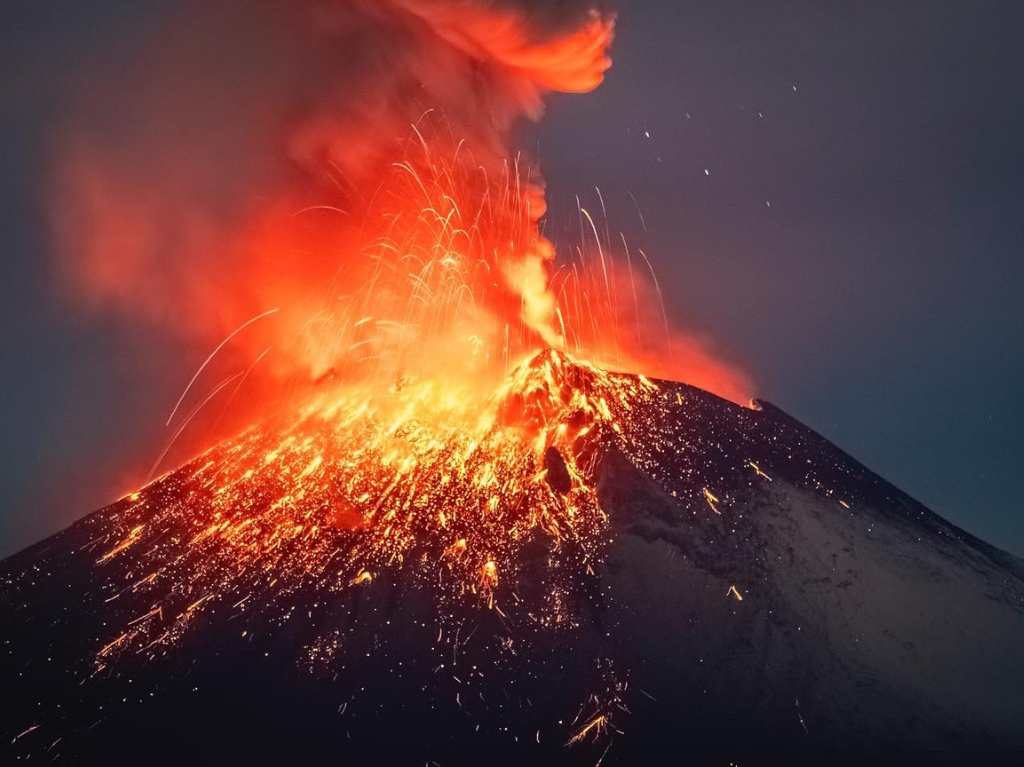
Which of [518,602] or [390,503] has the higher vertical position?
[390,503]

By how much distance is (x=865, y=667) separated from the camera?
904 inches

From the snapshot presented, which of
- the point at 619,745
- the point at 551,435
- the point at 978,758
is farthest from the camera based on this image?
the point at 551,435

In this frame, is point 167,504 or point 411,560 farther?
point 167,504

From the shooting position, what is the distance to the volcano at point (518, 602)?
1839 cm

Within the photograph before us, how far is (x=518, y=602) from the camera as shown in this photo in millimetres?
22562

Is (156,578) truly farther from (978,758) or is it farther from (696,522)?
(978,758)

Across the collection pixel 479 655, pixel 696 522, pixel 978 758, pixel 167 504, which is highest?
pixel 696 522

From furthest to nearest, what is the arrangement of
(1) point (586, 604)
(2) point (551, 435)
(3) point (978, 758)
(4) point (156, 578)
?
(2) point (551, 435)
(4) point (156, 578)
(1) point (586, 604)
(3) point (978, 758)

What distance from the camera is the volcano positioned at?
18.4 metres

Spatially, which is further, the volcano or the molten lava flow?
the molten lava flow

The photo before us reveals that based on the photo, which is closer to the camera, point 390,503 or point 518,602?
point 518,602

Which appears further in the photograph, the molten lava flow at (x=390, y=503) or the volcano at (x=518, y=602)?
the molten lava flow at (x=390, y=503)

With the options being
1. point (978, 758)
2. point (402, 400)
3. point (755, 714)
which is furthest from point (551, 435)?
point (978, 758)

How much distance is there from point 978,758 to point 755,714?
5730mm
